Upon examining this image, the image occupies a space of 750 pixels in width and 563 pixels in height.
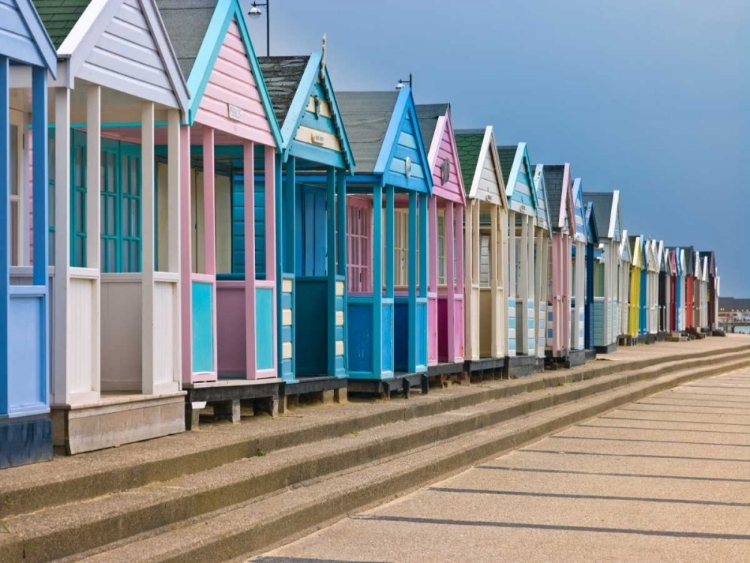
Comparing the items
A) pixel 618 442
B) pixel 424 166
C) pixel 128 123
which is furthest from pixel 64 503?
pixel 424 166

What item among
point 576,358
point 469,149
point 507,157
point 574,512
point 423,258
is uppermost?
point 507,157

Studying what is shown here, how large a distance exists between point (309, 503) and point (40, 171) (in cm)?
266

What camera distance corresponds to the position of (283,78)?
506 inches

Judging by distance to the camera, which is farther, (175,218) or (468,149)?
(468,149)

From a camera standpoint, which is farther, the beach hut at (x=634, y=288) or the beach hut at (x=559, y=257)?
the beach hut at (x=634, y=288)

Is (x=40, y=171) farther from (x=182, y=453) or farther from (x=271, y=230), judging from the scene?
(x=271, y=230)

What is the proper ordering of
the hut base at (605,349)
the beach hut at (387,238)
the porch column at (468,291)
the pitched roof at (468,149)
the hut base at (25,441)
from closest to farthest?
the hut base at (25,441) < the beach hut at (387,238) < the porch column at (468,291) < the pitched roof at (468,149) < the hut base at (605,349)

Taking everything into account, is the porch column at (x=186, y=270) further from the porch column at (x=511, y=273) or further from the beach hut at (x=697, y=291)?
the beach hut at (x=697, y=291)

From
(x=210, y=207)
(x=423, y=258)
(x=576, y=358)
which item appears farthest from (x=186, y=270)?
(x=576, y=358)

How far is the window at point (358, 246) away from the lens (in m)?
17.3

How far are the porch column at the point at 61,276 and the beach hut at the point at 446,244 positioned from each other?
8.24 meters

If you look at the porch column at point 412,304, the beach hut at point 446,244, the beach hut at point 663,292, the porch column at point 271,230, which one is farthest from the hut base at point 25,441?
the beach hut at point 663,292

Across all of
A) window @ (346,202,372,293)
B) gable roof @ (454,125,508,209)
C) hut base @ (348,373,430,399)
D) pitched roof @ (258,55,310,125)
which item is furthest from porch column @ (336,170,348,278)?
gable roof @ (454,125,508,209)

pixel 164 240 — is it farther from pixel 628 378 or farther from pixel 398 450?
pixel 628 378
